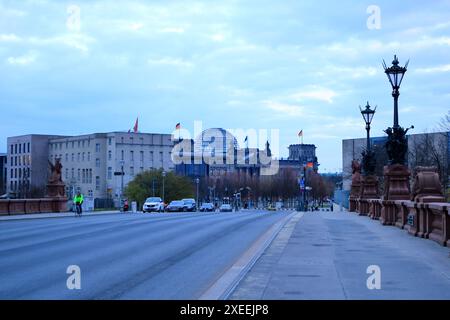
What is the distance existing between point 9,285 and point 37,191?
78.4 m

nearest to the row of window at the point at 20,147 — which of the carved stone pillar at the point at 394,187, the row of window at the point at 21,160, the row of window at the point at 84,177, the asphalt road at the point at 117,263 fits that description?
the row of window at the point at 21,160

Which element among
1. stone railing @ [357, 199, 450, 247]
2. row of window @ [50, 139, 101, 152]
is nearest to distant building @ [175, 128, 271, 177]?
row of window @ [50, 139, 101, 152]

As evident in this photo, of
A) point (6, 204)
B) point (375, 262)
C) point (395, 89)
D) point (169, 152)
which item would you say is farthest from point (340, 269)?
point (169, 152)

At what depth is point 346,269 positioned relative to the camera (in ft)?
44.7

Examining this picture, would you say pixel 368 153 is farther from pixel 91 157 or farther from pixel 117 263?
pixel 91 157

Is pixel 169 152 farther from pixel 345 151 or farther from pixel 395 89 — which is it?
pixel 395 89

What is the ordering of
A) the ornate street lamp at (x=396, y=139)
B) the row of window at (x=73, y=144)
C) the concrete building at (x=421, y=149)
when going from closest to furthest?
the ornate street lamp at (x=396, y=139) < the concrete building at (x=421, y=149) < the row of window at (x=73, y=144)

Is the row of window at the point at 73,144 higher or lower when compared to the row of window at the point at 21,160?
higher

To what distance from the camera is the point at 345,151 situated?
11438 centimetres

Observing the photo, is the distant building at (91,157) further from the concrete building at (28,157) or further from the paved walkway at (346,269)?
the paved walkway at (346,269)

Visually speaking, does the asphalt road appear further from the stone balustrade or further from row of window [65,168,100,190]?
row of window [65,168,100,190]

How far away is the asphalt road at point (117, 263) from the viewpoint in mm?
11219

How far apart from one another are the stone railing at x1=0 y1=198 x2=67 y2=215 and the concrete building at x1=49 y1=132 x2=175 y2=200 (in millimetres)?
54284

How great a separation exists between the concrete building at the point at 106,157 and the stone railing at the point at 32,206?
54.3 m
